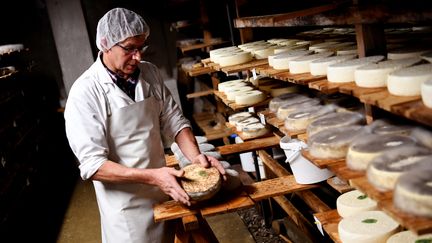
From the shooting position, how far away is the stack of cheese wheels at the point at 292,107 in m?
3.17

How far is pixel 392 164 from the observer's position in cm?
183

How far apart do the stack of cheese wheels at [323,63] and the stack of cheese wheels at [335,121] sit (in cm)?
25

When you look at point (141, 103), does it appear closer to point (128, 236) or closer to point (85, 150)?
point (85, 150)

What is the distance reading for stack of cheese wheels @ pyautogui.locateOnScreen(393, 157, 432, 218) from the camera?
152 cm

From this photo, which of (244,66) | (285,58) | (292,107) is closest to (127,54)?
(285,58)

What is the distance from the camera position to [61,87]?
8.48 metres

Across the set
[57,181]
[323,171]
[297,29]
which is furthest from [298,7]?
[57,181]

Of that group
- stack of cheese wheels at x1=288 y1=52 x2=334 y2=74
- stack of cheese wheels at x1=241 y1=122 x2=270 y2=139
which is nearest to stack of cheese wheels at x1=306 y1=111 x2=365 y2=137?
stack of cheese wheels at x1=288 y1=52 x2=334 y2=74

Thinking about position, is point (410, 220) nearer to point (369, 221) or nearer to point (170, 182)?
point (369, 221)

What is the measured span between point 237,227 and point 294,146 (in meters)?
2.25

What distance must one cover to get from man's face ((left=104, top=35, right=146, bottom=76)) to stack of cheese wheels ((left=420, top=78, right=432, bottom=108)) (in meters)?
1.56

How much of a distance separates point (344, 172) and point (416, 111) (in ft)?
1.70

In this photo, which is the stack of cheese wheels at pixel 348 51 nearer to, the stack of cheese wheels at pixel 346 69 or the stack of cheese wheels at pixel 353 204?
the stack of cheese wheels at pixel 346 69

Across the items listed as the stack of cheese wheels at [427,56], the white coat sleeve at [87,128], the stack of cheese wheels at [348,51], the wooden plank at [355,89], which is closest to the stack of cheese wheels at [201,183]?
the white coat sleeve at [87,128]
